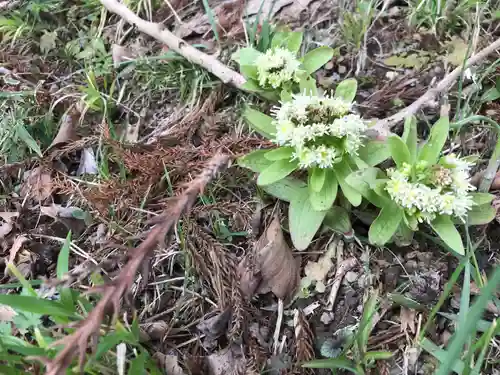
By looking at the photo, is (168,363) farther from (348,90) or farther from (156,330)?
(348,90)

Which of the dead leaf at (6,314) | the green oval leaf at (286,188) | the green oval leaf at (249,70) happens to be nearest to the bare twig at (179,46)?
the green oval leaf at (249,70)

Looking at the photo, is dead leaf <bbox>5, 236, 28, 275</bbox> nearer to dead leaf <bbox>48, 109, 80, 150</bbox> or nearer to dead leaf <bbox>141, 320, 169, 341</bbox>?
dead leaf <bbox>48, 109, 80, 150</bbox>

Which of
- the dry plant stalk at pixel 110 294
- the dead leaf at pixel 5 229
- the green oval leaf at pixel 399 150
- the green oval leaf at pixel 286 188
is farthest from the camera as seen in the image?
the dead leaf at pixel 5 229

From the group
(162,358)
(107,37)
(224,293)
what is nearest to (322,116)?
(224,293)

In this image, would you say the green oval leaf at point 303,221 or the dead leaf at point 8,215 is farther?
the dead leaf at point 8,215

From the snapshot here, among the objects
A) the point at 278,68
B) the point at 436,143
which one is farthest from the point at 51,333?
the point at 436,143

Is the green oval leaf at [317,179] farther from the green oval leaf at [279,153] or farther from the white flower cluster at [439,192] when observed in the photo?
the white flower cluster at [439,192]

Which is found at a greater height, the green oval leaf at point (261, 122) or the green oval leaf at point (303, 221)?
the green oval leaf at point (261, 122)
